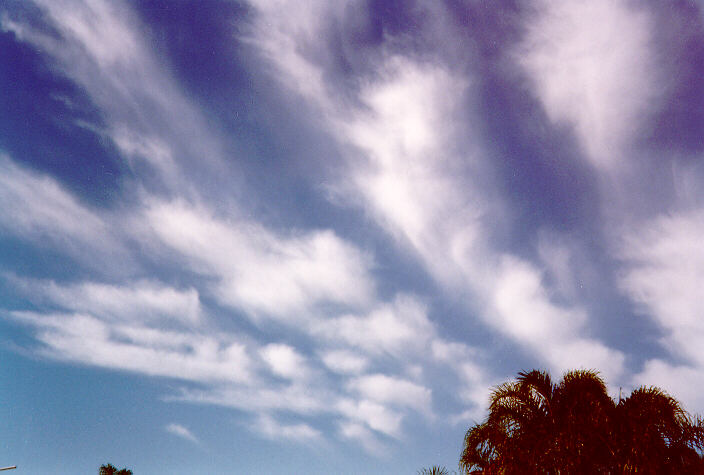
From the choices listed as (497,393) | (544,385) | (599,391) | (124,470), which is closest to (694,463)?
(599,391)

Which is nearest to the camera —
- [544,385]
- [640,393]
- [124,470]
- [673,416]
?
[673,416]

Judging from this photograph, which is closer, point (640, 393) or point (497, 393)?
point (640, 393)

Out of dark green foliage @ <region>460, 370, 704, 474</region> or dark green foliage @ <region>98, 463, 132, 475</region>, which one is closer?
dark green foliage @ <region>460, 370, 704, 474</region>

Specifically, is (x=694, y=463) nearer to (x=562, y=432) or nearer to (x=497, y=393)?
(x=562, y=432)

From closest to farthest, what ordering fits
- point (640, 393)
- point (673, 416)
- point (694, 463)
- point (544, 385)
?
1. point (694, 463)
2. point (673, 416)
3. point (640, 393)
4. point (544, 385)

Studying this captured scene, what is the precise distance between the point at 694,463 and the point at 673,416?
1.46 m

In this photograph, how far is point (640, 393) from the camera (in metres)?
15.6

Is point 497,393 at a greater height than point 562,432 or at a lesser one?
greater

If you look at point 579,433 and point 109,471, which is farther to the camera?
point 109,471

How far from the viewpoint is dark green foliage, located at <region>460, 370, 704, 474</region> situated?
1412 centimetres

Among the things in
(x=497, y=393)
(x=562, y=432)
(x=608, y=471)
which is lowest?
(x=608, y=471)

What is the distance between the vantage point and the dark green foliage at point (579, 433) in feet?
46.3

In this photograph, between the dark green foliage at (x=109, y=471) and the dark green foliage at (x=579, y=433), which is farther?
the dark green foliage at (x=109, y=471)

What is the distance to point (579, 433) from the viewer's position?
1488 cm
